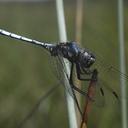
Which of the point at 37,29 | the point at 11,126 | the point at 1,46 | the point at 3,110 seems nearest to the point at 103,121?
the point at 11,126

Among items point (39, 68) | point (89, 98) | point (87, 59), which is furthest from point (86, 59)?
point (39, 68)

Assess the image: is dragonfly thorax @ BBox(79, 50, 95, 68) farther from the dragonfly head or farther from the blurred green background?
the blurred green background

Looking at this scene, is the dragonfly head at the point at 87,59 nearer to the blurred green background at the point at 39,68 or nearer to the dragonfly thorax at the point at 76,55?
the dragonfly thorax at the point at 76,55

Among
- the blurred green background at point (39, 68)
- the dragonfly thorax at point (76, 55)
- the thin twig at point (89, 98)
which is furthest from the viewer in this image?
the blurred green background at point (39, 68)

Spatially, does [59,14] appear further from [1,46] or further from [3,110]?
[1,46]

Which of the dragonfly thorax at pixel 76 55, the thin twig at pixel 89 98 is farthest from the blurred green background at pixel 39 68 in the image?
the thin twig at pixel 89 98
